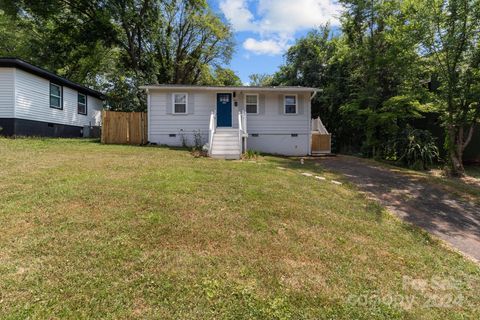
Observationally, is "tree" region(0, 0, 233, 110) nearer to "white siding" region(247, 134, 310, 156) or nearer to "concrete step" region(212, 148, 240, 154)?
"white siding" region(247, 134, 310, 156)

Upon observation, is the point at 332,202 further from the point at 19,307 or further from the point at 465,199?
the point at 19,307

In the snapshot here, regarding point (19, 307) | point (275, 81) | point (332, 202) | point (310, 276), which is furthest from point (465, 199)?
point (275, 81)

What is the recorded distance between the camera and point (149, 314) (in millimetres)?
2328

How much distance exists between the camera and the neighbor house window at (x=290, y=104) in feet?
47.6

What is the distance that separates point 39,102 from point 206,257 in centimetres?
1354

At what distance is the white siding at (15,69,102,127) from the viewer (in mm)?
11812

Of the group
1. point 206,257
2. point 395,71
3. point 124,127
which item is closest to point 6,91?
point 124,127

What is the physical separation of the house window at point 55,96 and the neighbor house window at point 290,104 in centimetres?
1142

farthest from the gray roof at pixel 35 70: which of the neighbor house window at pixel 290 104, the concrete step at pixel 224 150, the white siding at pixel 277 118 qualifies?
the neighbor house window at pixel 290 104

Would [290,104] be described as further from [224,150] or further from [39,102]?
[39,102]

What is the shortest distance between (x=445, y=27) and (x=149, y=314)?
462 inches

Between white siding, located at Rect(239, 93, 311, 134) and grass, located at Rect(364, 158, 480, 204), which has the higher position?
white siding, located at Rect(239, 93, 311, 134)

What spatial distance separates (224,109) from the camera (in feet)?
46.7

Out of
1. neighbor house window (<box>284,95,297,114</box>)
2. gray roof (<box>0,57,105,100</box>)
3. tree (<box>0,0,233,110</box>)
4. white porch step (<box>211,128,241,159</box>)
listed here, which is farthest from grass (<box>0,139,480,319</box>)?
tree (<box>0,0,233,110</box>)
